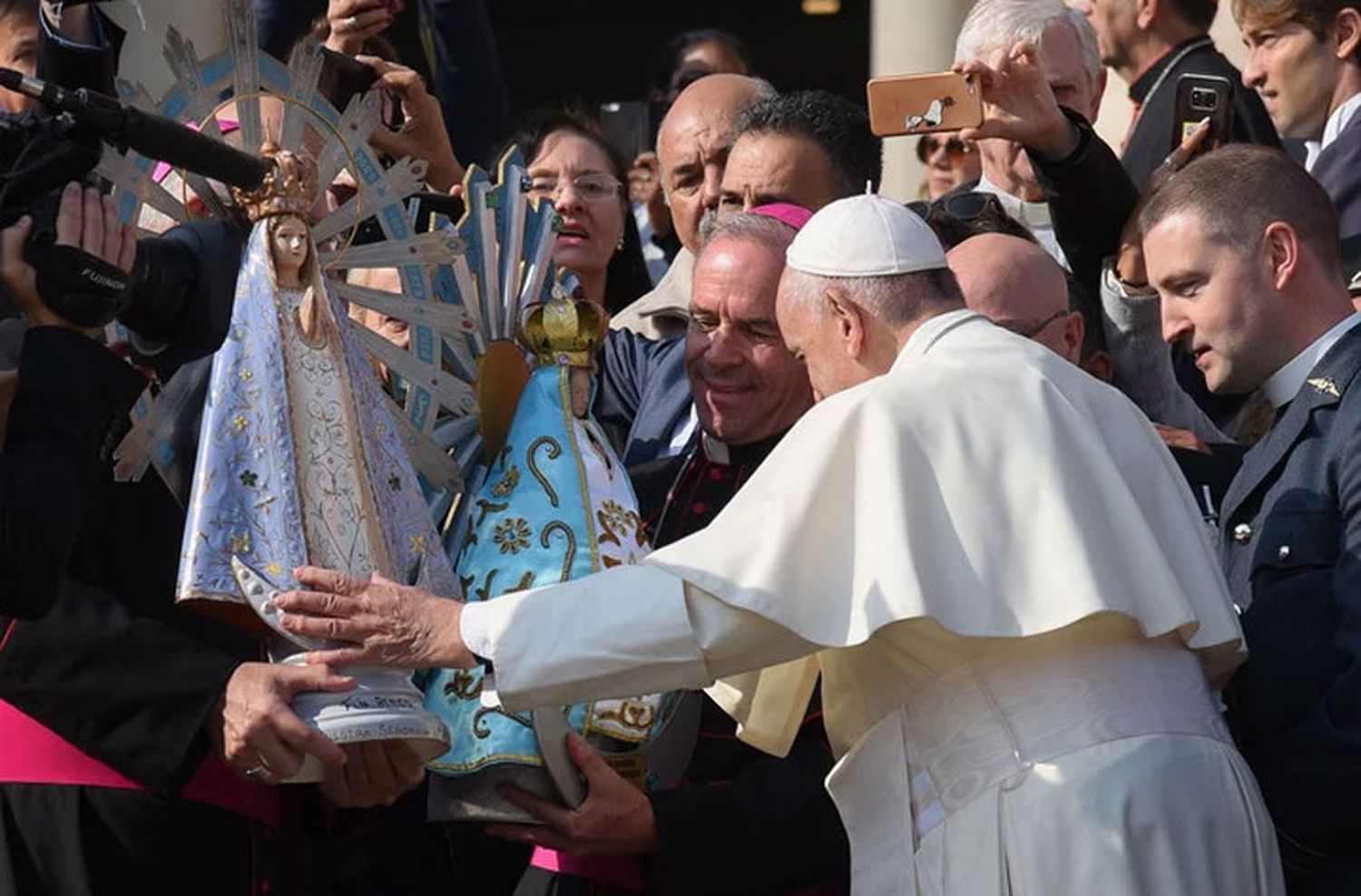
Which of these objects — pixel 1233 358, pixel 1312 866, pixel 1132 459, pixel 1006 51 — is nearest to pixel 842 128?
pixel 1006 51

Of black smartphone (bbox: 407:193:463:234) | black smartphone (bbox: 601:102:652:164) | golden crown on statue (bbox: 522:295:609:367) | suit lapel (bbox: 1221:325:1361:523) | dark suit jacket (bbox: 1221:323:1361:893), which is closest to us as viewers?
dark suit jacket (bbox: 1221:323:1361:893)

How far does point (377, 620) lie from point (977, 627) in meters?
0.95

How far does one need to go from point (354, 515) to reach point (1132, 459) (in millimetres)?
1290

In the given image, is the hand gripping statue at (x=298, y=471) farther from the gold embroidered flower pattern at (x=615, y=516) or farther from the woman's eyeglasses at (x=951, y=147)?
the woman's eyeglasses at (x=951, y=147)

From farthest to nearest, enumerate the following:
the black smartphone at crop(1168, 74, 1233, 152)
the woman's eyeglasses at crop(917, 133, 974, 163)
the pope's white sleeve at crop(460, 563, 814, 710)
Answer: the woman's eyeglasses at crop(917, 133, 974, 163), the black smartphone at crop(1168, 74, 1233, 152), the pope's white sleeve at crop(460, 563, 814, 710)

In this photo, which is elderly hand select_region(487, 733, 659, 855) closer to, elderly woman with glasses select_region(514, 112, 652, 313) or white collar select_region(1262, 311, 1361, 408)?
white collar select_region(1262, 311, 1361, 408)

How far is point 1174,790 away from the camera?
4215 mm

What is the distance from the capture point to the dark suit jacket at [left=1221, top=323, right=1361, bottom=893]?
444 centimetres

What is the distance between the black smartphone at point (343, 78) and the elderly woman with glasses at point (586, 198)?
1.51ft

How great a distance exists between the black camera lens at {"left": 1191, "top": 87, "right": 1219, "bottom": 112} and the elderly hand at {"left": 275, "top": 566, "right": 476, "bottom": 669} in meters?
2.35

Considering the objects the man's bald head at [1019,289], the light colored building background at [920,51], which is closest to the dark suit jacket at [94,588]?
the man's bald head at [1019,289]

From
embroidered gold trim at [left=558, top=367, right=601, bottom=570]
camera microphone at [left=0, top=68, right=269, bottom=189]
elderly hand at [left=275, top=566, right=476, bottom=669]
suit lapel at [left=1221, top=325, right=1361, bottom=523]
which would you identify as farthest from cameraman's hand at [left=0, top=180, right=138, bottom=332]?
suit lapel at [left=1221, top=325, right=1361, bottom=523]

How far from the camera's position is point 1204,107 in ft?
19.1

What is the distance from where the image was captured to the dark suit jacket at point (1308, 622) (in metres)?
4.44
